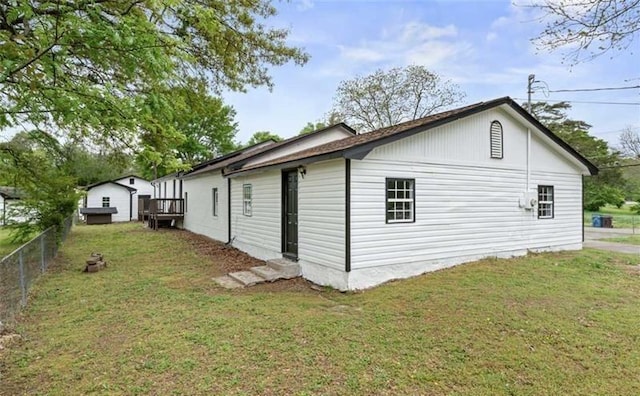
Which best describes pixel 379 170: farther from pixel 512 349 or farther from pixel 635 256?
pixel 635 256

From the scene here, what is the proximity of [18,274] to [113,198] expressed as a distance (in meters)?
25.2

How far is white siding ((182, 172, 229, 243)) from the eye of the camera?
14.4 meters

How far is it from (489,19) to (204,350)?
27.6ft

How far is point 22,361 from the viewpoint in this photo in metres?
4.32

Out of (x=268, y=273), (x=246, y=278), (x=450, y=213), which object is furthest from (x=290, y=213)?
(x=450, y=213)

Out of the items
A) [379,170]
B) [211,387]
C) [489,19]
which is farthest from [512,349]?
[489,19]

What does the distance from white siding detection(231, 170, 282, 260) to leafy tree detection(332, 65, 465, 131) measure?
17330 mm

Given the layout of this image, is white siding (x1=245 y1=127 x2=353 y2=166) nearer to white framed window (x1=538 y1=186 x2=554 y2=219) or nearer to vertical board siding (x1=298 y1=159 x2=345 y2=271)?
vertical board siding (x1=298 y1=159 x2=345 y2=271)

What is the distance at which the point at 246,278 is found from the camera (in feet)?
27.4

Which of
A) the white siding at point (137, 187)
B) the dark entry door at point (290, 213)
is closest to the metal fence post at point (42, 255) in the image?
the dark entry door at point (290, 213)

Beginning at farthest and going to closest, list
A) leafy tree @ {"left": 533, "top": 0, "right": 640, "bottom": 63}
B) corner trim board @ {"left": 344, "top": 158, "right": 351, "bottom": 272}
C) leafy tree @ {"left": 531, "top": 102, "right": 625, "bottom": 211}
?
leafy tree @ {"left": 531, "top": 102, "right": 625, "bottom": 211} < corner trim board @ {"left": 344, "top": 158, "right": 351, "bottom": 272} < leafy tree @ {"left": 533, "top": 0, "right": 640, "bottom": 63}

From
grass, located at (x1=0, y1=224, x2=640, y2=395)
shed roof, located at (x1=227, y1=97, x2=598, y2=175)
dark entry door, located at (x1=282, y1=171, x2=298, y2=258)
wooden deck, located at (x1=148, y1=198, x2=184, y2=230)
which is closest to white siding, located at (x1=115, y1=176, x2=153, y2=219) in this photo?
wooden deck, located at (x1=148, y1=198, x2=184, y2=230)

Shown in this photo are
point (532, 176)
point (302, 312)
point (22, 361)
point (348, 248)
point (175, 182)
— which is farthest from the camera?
point (175, 182)

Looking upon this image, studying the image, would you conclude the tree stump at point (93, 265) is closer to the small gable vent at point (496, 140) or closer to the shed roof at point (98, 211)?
the small gable vent at point (496, 140)
